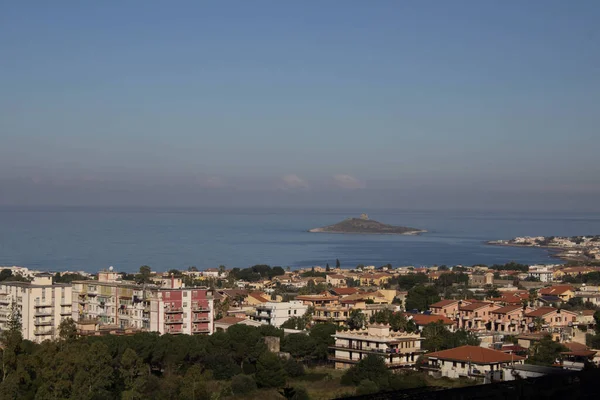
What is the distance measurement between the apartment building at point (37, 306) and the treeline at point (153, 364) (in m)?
3.91

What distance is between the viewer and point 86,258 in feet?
209

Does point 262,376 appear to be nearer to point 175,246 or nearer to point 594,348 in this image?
point 594,348

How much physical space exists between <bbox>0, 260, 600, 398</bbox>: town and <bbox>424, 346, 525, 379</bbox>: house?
0.08ft

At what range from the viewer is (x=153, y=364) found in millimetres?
18156

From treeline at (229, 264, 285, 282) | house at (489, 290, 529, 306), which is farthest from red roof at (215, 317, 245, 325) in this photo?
treeline at (229, 264, 285, 282)

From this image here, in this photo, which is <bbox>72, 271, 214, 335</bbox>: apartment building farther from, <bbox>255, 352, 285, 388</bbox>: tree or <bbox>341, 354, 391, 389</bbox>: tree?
<bbox>341, 354, 391, 389</bbox>: tree

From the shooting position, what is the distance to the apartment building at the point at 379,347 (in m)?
19.0

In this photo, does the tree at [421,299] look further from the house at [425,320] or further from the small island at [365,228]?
the small island at [365,228]

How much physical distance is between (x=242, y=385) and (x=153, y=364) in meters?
2.39

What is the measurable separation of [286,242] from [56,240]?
2522 centimetres

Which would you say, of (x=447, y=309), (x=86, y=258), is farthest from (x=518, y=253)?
(x=447, y=309)

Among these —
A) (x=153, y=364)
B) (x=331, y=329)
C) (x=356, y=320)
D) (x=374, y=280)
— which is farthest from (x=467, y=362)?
(x=374, y=280)

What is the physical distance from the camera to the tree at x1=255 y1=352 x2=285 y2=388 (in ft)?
56.0

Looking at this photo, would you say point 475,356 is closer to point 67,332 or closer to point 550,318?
point 67,332
